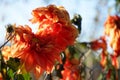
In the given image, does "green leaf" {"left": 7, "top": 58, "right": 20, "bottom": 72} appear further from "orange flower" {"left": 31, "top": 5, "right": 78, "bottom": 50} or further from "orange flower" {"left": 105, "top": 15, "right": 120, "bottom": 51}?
"orange flower" {"left": 105, "top": 15, "right": 120, "bottom": 51}

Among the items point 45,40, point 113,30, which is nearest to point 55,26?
point 45,40

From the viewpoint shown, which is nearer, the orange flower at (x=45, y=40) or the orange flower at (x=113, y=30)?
the orange flower at (x=45, y=40)

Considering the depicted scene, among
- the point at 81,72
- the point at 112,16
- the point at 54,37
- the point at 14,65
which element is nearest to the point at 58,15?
the point at 54,37

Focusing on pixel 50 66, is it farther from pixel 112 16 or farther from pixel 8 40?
pixel 112 16

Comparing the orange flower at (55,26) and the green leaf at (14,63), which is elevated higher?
the orange flower at (55,26)

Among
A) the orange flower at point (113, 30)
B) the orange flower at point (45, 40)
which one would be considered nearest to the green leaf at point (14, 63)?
the orange flower at point (45, 40)

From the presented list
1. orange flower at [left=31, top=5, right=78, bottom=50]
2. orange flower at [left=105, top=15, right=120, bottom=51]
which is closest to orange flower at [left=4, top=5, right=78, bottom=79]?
orange flower at [left=31, top=5, right=78, bottom=50]

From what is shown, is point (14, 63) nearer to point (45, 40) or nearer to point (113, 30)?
point (45, 40)

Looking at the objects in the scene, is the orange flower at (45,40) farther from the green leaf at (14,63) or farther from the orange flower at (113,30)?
the orange flower at (113,30)
